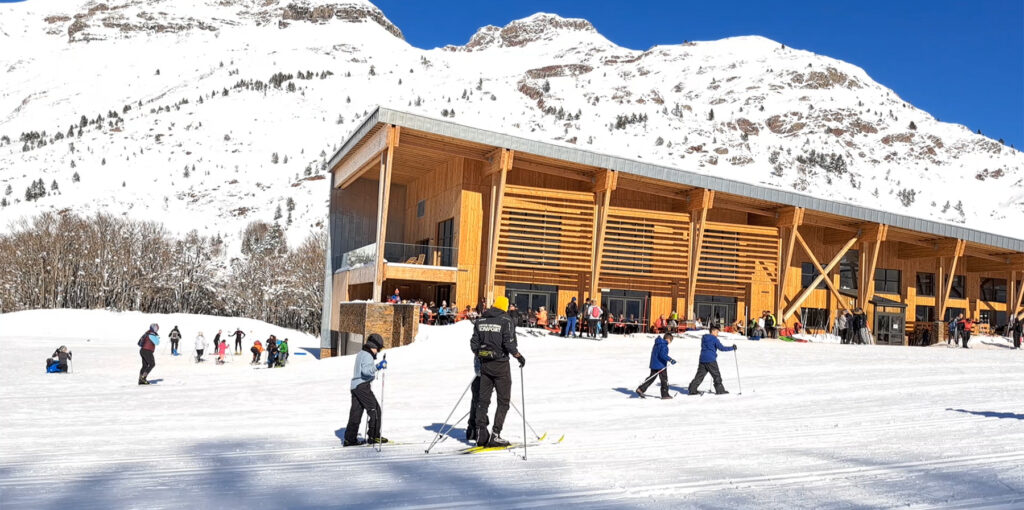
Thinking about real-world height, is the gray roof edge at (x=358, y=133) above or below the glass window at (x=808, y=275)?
above

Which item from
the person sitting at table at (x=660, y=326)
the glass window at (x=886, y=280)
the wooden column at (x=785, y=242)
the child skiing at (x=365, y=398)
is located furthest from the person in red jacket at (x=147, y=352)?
the glass window at (x=886, y=280)

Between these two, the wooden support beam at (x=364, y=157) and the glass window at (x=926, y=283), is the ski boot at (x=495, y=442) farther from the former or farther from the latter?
the glass window at (x=926, y=283)

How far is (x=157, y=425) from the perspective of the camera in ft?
31.6

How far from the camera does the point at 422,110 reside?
366 ft

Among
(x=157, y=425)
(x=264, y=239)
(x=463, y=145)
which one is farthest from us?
(x=264, y=239)

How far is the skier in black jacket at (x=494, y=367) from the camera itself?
25.4ft

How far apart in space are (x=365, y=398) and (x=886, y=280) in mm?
32810

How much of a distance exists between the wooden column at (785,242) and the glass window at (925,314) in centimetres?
837

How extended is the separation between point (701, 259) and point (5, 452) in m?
25.9

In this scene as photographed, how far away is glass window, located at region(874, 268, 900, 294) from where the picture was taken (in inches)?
1378

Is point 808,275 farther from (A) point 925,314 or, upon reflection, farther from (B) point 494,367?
(B) point 494,367

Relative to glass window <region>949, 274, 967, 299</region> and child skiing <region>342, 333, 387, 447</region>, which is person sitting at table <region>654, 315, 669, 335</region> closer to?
glass window <region>949, 274, 967, 299</region>

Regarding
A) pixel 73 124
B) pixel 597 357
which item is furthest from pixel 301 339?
pixel 73 124

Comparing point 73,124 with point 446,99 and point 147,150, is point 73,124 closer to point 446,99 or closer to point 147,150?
point 147,150
